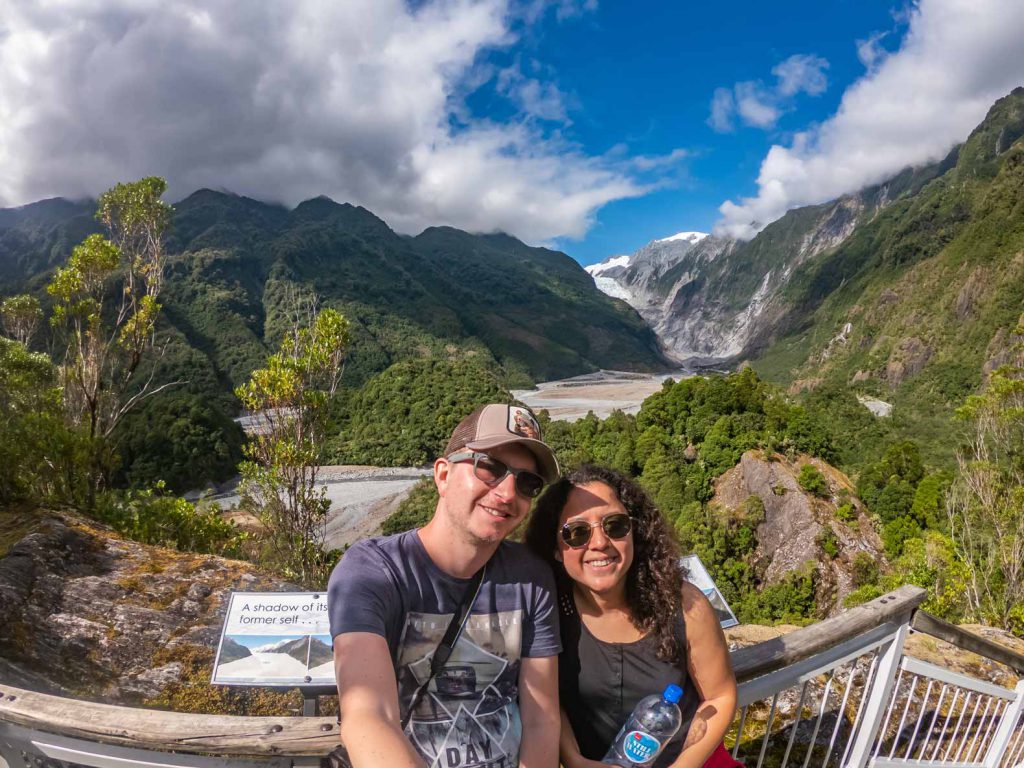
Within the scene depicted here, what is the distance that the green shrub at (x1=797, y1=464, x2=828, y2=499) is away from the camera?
19.5 metres

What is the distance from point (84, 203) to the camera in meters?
168

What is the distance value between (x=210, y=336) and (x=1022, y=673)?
10831cm

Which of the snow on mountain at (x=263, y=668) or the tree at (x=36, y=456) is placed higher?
the tree at (x=36, y=456)

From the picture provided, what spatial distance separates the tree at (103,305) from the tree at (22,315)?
5734mm

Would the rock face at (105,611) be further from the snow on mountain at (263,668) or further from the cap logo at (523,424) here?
the cap logo at (523,424)

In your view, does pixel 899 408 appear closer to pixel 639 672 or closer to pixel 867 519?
pixel 867 519

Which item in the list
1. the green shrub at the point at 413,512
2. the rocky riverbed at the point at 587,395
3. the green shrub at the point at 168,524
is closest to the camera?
the green shrub at the point at 168,524

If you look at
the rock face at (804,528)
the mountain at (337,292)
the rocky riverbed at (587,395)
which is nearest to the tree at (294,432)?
the rock face at (804,528)

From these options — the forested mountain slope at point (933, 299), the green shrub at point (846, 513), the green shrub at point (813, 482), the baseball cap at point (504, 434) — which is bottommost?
the green shrub at point (846, 513)

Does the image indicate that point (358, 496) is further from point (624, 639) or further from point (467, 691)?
point (467, 691)

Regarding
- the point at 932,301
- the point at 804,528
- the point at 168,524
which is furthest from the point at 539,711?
the point at 932,301

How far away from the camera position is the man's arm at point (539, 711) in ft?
5.89

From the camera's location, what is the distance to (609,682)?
205cm

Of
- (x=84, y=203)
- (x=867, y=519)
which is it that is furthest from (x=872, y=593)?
(x=84, y=203)
